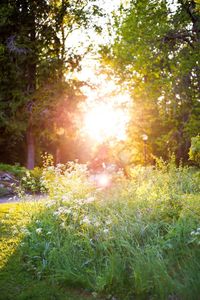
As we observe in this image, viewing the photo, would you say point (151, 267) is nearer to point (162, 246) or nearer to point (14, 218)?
point (162, 246)

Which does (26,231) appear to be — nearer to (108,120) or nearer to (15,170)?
(15,170)

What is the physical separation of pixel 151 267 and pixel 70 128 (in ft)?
68.3

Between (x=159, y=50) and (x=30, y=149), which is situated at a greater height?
(x=159, y=50)

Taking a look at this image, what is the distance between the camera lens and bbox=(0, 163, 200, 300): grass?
4406mm

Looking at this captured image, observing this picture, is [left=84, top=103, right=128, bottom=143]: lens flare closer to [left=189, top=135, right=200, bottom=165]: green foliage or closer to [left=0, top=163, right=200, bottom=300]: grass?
A: [left=189, top=135, right=200, bottom=165]: green foliage

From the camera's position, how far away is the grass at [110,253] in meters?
4.41

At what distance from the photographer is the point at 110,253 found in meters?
5.20

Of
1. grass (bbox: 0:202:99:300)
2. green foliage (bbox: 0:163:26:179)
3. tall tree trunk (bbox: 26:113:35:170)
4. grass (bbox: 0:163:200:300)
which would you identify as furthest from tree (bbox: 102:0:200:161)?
grass (bbox: 0:202:99:300)

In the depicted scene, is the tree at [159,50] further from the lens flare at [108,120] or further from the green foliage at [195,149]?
the green foliage at [195,149]

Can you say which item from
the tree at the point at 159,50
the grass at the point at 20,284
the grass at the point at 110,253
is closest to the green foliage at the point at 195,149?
the grass at the point at 110,253

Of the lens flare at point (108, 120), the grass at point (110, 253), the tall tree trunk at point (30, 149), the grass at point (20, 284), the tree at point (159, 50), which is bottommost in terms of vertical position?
the grass at point (20, 284)

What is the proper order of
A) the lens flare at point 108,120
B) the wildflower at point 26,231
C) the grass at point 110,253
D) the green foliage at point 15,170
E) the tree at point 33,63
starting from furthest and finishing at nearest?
the lens flare at point 108,120 < the tree at point 33,63 < the green foliage at point 15,170 < the wildflower at point 26,231 < the grass at point 110,253

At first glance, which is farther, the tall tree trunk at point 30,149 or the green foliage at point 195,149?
the tall tree trunk at point 30,149

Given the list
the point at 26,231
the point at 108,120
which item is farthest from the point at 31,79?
the point at 26,231
